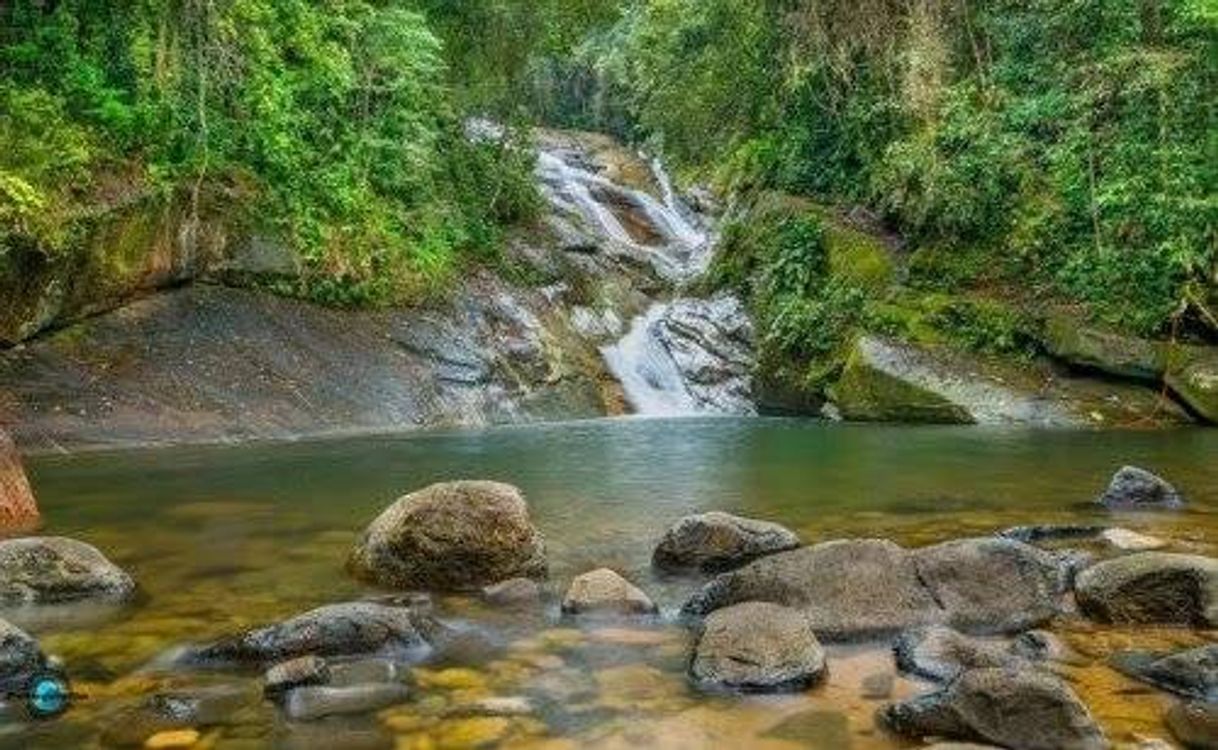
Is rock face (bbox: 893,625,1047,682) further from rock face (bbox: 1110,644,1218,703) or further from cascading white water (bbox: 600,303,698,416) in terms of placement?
cascading white water (bbox: 600,303,698,416)

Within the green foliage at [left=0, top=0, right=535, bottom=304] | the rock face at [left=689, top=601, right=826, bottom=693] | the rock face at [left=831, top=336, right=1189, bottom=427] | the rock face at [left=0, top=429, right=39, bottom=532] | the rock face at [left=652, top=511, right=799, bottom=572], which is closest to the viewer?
the rock face at [left=689, top=601, right=826, bottom=693]

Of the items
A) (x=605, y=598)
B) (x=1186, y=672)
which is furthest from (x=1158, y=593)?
(x=605, y=598)

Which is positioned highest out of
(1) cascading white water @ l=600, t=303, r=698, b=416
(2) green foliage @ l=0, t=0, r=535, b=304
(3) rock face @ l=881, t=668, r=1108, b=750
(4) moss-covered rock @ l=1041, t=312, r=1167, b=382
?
(2) green foliage @ l=0, t=0, r=535, b=304

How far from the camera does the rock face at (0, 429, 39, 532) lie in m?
7.89

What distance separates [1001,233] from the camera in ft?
57.0

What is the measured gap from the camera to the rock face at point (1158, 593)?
533 centimetres

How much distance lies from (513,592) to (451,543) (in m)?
0.48

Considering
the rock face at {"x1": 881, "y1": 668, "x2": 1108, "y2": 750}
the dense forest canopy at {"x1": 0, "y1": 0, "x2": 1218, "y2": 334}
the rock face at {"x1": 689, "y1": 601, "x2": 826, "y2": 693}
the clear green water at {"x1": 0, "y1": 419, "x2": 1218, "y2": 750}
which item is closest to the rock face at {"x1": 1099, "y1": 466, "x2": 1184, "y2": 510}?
the clear green water at {"x1": 0, "y1": 419, "x2": 1218, "y2": 750}

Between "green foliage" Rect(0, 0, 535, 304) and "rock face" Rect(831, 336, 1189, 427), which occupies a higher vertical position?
"green foliage" Rect(0, 0, 535, 304)

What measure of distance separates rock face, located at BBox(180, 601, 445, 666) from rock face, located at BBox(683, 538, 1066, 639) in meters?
1.49

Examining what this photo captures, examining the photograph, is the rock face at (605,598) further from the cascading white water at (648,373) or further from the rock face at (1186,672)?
the cascading white water at (648,373)

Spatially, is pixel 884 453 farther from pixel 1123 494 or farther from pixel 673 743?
pixel 673 743

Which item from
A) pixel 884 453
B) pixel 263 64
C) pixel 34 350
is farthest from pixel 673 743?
pixel 263 64

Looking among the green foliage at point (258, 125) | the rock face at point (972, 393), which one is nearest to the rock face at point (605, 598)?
the green foliage at point (258, 125)
